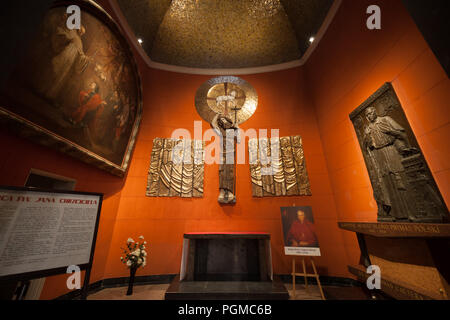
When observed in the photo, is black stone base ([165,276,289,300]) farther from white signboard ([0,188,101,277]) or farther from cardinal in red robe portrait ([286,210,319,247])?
white signboard ([0,188,101,277])

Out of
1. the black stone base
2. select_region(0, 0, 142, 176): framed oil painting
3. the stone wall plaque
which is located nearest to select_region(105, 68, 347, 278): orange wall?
the stone wall plaque

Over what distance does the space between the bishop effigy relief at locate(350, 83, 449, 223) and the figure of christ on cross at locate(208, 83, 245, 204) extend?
302 cm

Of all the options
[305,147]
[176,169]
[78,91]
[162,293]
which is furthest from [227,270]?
[78,91]

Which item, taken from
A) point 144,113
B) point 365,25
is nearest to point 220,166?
point 144,113

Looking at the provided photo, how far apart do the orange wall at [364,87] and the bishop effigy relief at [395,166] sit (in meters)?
0.10

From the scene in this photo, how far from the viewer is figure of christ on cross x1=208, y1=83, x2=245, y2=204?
177 inches

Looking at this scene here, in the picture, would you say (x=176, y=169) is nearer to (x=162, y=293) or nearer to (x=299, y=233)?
(x=162, y=293)

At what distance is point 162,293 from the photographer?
3260mm

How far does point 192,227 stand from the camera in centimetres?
428

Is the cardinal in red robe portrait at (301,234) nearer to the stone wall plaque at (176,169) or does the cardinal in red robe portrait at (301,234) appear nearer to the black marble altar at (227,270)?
the black marble altar at (227,270)

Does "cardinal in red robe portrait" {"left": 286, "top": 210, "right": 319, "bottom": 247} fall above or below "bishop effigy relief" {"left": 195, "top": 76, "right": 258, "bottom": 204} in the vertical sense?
below

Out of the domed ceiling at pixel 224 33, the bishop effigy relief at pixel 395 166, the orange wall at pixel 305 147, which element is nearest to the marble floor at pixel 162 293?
the orange wall at pixel 305 147

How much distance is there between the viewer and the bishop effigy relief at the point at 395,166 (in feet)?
7.28

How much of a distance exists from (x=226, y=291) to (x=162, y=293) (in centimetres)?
143
